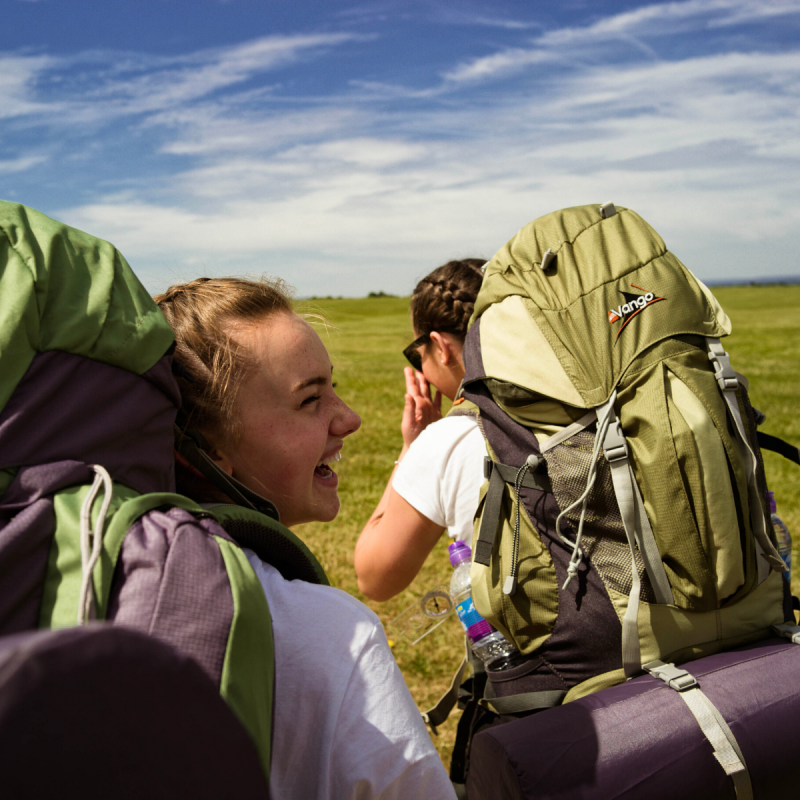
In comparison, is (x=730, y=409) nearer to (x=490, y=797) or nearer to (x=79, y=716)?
(x=490, y=797)

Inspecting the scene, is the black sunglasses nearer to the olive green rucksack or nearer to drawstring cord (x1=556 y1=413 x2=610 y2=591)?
the olive green rucksack

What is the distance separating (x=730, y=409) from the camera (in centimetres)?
192

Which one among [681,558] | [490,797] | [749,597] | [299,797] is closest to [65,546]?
[299,797]

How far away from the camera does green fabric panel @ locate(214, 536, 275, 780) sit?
82cm

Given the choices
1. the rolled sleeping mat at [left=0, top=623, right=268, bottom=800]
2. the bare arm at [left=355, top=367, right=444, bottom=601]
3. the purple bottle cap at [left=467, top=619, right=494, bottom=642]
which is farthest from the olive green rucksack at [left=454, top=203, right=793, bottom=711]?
the rolled sleeping mat at [left=0, top=623, right=268, bottom=800]

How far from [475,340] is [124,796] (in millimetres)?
1835

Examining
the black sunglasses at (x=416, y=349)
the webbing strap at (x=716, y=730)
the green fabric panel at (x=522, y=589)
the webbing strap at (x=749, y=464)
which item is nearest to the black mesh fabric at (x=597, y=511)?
the green fabric panel at (x=522, y=589)

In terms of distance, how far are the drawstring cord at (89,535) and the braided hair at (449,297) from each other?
6.95ft

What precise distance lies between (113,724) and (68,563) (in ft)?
1.34

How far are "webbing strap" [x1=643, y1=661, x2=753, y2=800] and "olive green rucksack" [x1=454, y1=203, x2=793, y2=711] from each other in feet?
0.54

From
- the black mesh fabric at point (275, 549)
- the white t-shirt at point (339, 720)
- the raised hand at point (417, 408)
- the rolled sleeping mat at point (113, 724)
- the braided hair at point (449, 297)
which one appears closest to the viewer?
the rolled sleeping mat at point (113, 724)

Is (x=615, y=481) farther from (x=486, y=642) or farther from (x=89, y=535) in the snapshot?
(x=89, y=535)

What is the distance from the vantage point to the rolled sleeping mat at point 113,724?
0.48 m

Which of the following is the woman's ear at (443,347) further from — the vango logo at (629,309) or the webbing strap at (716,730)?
the webbing strap at (716,730)
